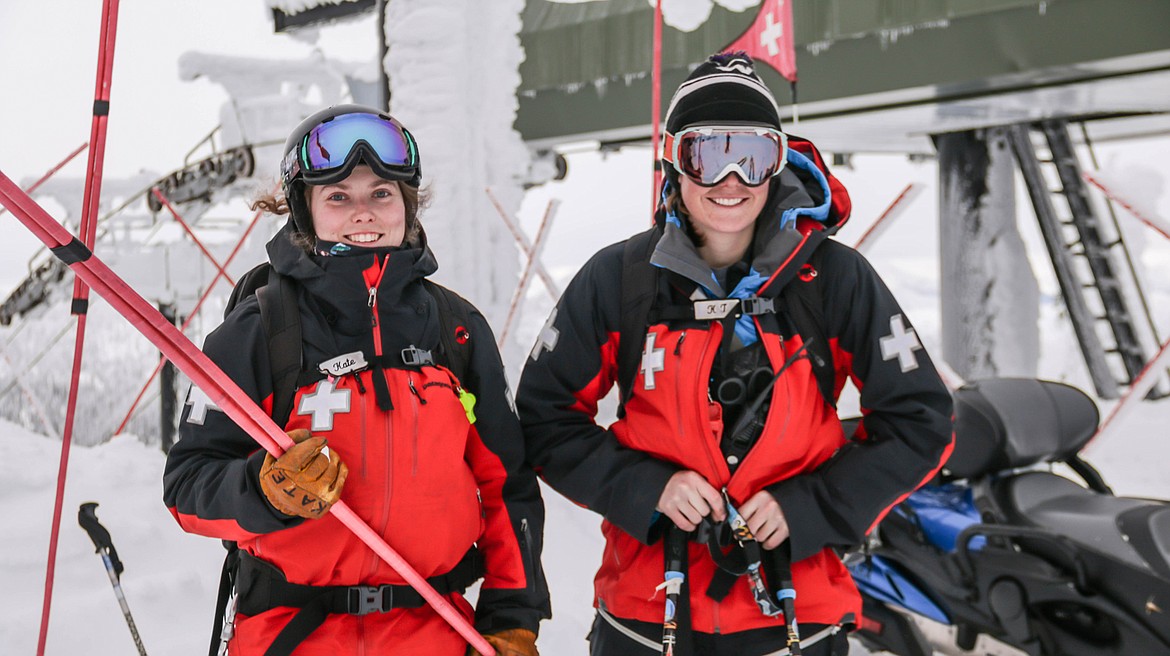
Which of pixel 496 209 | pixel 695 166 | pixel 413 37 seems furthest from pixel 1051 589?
pixel 413 37

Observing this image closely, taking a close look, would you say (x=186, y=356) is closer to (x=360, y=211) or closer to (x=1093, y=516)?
(x=360, y=211)

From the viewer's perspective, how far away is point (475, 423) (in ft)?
6.96

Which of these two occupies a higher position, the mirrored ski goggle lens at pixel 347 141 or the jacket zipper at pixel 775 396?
the mirrored ski goggle lens at pixel 347 141

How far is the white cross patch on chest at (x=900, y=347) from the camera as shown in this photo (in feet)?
6.74

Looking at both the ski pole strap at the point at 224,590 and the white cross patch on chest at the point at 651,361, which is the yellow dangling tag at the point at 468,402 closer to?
the white cross patch on chest at the point at 651,361

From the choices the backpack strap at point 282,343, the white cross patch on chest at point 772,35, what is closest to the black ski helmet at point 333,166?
the backpack strap at point 282,343

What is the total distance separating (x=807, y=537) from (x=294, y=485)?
3.58 feet

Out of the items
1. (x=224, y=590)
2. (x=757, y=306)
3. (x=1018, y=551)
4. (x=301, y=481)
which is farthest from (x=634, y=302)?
(x=1018, y=551)

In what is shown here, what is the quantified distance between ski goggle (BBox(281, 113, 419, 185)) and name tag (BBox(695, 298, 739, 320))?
0.74m

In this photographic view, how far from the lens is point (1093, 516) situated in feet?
10.6

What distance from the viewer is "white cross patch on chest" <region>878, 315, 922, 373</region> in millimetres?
2055

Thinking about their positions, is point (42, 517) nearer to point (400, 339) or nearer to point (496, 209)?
point (400, 339)

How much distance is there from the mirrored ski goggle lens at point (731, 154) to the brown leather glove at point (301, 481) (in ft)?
3.47

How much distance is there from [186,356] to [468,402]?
2.04 ft
